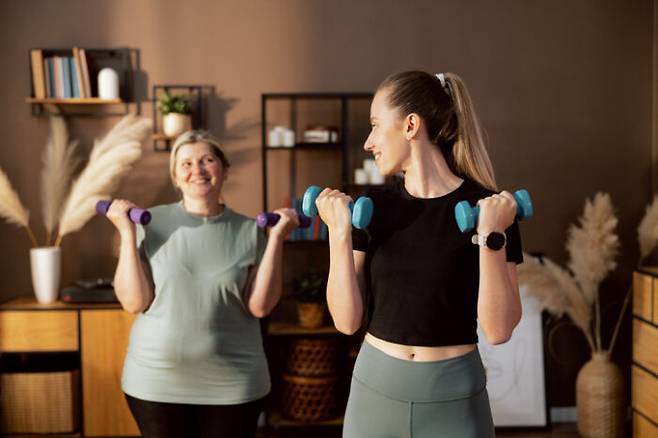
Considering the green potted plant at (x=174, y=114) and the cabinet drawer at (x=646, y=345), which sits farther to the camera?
the green potted plant at (x=174, y=114)

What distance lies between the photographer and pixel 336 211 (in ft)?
4.93

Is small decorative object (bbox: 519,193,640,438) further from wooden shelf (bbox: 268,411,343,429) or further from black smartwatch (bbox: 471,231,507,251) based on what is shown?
black smartwatch (bbox: 471,231,507,251)

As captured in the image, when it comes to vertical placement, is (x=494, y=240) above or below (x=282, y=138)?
below

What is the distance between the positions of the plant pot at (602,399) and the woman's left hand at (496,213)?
8.77 feet

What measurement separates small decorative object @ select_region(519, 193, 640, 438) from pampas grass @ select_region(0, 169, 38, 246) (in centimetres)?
250

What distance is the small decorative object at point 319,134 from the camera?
3807 millimetres

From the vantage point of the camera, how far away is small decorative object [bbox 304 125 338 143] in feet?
12.5

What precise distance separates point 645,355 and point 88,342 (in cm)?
261

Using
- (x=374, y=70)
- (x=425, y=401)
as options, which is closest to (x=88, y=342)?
(x=374, y=70)

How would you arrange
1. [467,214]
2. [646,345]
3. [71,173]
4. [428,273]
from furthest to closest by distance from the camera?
1. [71,173]
2. [646,345]
3. [428,273]
4. [467,214]

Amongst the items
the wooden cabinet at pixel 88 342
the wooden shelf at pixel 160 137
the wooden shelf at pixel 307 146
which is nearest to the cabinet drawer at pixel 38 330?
the wooden cabinet at pixel 88 342

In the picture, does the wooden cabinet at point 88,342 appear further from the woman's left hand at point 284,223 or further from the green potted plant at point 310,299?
the woman's left hand at point 284,223

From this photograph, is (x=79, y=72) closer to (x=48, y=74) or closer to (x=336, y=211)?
(x=48, y=74)

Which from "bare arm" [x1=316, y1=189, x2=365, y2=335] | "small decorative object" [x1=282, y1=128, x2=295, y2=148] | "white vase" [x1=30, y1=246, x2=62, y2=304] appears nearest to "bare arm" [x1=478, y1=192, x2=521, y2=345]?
"bare arm" [x1=316, y1=189, x2=365, y2=335]
